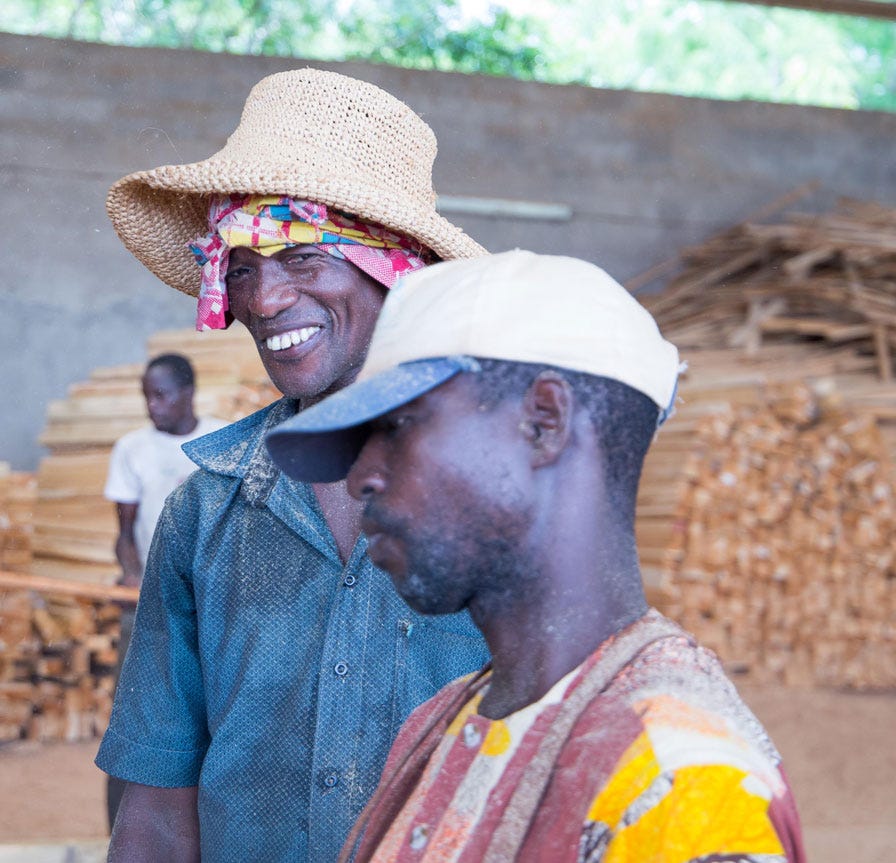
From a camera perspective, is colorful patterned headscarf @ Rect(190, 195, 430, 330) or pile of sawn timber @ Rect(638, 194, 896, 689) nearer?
colorful patterned headscarf @ Rect(190, 195, 430, 330)

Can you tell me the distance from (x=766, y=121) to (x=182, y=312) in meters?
4.43

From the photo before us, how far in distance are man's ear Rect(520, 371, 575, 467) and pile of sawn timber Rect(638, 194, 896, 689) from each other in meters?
A: 6.03

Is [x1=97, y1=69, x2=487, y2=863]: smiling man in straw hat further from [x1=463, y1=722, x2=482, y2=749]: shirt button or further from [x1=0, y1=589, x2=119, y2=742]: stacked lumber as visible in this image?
[x1=0, y1=589, x2=119, y2=742]: stacked lumber

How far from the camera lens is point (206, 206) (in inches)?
94.1

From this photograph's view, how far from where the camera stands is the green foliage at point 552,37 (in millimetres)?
8641

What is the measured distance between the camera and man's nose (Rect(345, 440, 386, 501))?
1.27 m

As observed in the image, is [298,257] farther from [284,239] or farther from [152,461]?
[152,461]

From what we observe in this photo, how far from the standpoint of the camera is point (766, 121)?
9.12 metres

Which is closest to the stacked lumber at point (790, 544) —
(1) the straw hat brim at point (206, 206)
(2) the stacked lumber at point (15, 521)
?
(2) the stacked lumber at point (15, 521)

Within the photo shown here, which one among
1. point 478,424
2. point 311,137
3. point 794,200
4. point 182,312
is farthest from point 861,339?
point 478,424

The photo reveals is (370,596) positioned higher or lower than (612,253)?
lower

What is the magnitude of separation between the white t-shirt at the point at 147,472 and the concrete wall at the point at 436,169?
171 centimetres

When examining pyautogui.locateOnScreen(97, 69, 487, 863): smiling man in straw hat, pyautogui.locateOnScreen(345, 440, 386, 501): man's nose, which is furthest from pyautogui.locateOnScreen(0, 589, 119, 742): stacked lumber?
pyautogui.locateOnScreen(345, 440, 386, 501): man's nose

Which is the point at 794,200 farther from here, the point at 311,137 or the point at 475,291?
the point at 475,291
